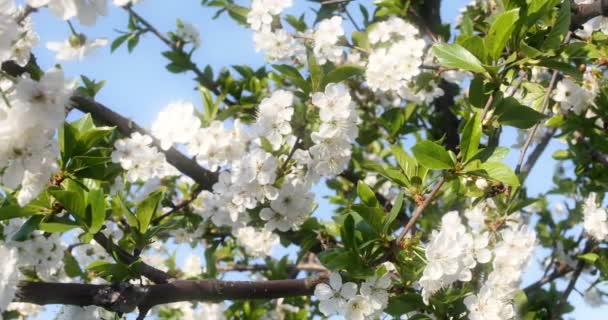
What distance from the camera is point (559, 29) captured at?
1573 millimetres

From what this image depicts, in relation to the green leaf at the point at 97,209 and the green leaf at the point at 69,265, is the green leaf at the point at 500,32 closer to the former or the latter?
the green leaf at the point at 97,209

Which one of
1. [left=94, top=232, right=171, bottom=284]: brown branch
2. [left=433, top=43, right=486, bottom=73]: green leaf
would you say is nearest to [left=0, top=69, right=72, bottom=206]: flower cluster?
[left=94, top=232, right=171, bottom=284]: brown branch

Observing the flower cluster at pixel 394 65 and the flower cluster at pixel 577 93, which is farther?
the flower cluster at pixel 577 93

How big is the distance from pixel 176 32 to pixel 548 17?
223 cm

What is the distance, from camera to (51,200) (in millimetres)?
1388

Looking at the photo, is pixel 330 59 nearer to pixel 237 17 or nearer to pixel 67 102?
pixel 237 17

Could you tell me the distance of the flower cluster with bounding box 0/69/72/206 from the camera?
1021mm

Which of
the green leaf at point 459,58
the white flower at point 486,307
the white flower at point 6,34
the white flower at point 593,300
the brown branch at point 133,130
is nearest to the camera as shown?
the white flower at point 6,34

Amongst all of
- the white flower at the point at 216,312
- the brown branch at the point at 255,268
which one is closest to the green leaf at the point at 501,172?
the white flower at the point at 216,312

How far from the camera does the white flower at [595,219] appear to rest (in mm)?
2715

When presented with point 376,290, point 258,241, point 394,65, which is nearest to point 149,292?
point 376,290

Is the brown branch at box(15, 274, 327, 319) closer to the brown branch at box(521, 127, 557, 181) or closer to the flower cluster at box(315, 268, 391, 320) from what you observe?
the flower cluster at box(315, 268, 391, 320)

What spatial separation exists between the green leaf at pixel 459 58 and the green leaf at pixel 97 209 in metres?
0.94

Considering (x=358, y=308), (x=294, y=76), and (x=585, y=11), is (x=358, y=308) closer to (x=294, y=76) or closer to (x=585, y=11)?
(x=294, y=76)
